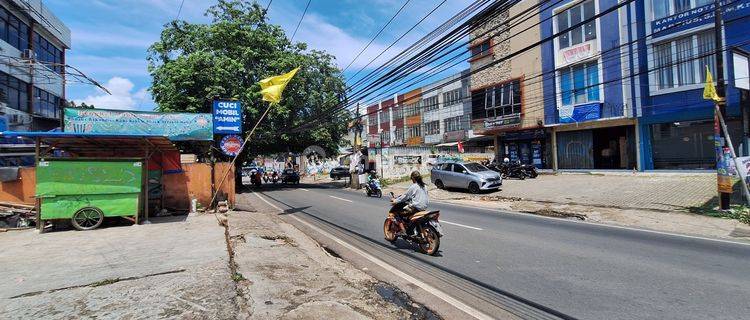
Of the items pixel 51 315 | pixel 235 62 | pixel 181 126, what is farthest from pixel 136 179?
pixel 235 62

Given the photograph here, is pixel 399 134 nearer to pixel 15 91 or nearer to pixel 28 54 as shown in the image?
pixel 28 54

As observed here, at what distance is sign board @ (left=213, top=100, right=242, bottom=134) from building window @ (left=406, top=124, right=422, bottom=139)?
40676 millimetres

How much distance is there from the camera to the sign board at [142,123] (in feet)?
53.1

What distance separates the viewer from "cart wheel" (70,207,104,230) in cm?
1088

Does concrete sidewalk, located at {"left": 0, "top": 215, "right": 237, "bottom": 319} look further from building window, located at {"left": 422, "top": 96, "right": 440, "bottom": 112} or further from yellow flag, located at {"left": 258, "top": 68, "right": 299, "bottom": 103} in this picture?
building window, located at {"left": 422, "top": 96, "right": 440, "bottom": 112}

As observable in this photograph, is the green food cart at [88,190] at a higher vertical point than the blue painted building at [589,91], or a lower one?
lower

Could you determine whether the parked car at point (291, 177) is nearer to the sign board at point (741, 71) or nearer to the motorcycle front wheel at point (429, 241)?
the motorcycle front wheel at point (429, 241)

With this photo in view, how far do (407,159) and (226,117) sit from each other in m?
17.4

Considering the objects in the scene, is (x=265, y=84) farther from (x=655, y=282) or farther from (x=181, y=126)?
(x=655, y=282)

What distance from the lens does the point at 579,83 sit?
25234 mm

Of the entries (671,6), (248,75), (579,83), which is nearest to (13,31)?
(248,75)

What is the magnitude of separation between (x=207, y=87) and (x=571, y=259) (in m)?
23.7

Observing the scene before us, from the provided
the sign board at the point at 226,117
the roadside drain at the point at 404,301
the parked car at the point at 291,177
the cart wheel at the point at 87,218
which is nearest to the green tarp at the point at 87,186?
the cart wheel at the point at 87,218

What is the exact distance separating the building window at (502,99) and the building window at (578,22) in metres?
3.98
